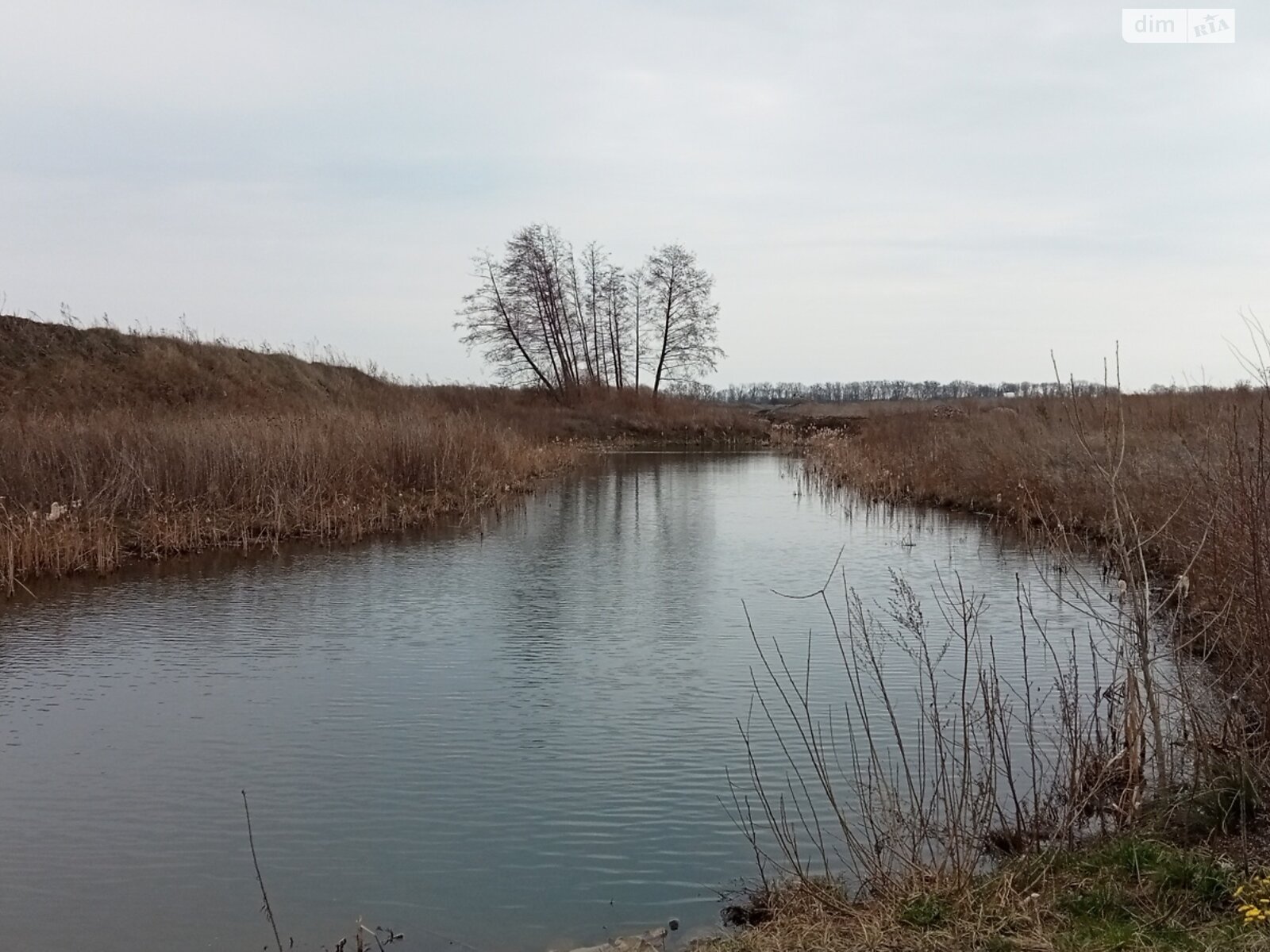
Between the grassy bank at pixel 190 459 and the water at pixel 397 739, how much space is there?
46.3 inches

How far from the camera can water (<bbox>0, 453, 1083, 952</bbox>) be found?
4352 millimetres

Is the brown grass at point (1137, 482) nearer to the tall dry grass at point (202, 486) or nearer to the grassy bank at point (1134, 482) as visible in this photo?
the grassy bank at point (1134, 482)

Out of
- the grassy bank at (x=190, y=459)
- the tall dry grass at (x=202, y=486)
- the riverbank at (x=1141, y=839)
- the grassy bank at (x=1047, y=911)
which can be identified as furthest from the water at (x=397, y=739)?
the grassy bank at (x=190, y=459)

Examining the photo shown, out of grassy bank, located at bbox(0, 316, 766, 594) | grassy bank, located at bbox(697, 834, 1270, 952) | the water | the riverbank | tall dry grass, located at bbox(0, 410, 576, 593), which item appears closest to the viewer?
grassy bank, located at bbox(697, 834, 1270, 952)

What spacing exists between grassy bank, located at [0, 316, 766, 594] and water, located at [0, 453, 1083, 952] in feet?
3.86

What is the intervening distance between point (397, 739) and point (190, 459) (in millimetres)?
8834

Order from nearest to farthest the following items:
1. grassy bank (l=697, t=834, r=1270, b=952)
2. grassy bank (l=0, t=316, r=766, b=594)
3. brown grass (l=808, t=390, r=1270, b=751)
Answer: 1. grassy bank (l=697, t=834, r=1270, b=952)
2. brown grass (l=808, t=390, r=1270, b=751)
3. grassy bank (l=0, t=316, r=766, b=594)

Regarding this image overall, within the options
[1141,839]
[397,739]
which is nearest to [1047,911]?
[1141,839]

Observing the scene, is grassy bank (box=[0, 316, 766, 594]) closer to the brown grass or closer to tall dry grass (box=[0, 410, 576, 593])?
tall dry grass (box=[0, 410, 576, 593])

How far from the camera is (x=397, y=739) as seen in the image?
630 cm

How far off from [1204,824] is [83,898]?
14.7 ft

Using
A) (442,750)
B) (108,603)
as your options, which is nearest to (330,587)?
(108,603)

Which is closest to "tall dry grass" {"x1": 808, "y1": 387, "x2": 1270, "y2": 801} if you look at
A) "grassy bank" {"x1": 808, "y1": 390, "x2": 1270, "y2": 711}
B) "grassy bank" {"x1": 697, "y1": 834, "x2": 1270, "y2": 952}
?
"grassy bank" {"x1": 808, "y1": 390, "x2": 1270, "y2": 711}

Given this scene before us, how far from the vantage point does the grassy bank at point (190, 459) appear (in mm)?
12445
